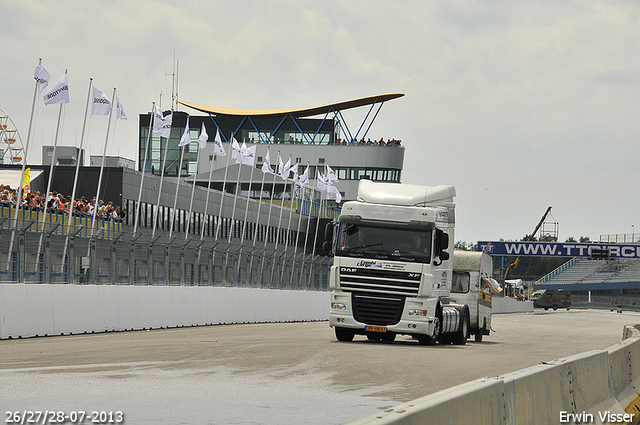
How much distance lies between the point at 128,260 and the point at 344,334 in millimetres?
6573

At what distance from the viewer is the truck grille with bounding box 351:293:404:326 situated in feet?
72.2

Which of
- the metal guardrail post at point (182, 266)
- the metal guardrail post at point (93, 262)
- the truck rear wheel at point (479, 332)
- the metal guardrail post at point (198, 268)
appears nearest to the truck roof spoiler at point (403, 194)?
the truck rear wheel at point (479, 332)

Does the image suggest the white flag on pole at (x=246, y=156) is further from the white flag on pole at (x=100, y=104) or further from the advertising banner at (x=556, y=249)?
the advertising banner at (x=556, y=249)

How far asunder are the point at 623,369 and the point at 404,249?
976 centimetres

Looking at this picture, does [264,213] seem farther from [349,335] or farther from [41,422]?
[41,422]

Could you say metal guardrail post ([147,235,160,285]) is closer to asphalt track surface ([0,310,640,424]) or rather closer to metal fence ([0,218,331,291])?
metal fence ([0,218,331,291])

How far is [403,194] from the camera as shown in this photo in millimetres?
22766

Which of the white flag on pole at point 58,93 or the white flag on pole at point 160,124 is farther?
the white flag on pole at point 160,124

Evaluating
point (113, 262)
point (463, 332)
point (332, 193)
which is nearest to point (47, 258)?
point (113, 262)

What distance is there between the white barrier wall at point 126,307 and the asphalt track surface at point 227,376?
1.91 feet

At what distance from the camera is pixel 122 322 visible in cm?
2511

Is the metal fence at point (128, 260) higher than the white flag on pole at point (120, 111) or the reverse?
the reverse

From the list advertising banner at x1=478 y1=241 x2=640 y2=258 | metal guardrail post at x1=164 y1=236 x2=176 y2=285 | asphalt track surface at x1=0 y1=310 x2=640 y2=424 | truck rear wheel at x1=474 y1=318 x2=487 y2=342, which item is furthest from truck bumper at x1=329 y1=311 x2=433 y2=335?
advertising banner at x1=478 y1=241 x2=640 y2=258

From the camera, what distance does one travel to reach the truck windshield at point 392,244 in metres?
21.9
